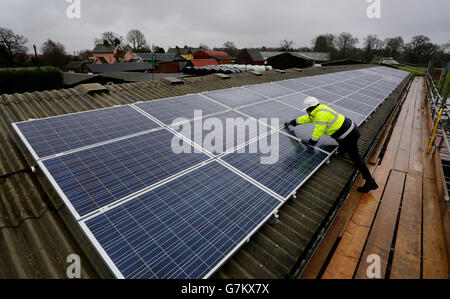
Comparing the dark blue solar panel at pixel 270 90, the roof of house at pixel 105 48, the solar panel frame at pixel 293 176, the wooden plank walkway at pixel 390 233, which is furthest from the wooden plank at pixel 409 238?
the roof of house at pixel 105 48

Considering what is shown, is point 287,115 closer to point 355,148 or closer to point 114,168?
point 355,148

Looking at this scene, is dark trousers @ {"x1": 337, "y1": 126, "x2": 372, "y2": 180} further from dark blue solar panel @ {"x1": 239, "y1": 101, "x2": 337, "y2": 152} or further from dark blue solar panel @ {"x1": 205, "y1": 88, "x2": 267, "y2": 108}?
dark blue solar panel @ {"x1": 205, "y1": 88, "x2": 267, "y2": 108}

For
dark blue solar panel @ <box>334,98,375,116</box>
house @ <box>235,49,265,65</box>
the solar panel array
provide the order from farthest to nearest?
house @ <box>235,49,265,65</box> → dark blue solar panel @ <box>334,98,375,116</box> → the solar panel array

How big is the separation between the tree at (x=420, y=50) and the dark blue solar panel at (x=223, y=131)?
108 meters

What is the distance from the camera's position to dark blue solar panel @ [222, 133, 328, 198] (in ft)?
14.8

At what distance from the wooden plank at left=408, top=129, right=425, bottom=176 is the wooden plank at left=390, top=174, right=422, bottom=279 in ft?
3.89

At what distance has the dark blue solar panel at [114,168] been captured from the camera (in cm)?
352

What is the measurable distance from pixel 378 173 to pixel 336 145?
2.08 m

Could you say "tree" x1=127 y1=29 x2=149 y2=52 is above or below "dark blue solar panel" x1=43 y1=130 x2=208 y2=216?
above

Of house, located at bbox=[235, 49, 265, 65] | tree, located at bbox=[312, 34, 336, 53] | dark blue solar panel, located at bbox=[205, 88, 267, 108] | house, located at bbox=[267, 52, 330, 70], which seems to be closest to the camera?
dark blue solar panel, located at bbox=[205, 88, 267, 108]

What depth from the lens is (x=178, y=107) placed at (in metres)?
7.05

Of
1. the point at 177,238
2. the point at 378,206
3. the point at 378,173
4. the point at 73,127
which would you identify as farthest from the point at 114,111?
the point at 378,173

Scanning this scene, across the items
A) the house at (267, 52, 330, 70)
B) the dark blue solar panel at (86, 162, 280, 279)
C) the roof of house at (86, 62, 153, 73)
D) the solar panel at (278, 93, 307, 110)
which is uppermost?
the house at (267, 52, 330, 70)

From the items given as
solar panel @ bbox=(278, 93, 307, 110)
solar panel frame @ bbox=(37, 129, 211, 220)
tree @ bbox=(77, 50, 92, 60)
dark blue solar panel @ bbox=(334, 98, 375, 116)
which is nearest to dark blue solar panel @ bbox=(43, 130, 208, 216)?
solar panel frame @ bbox=(37, 129, 211, 220)
